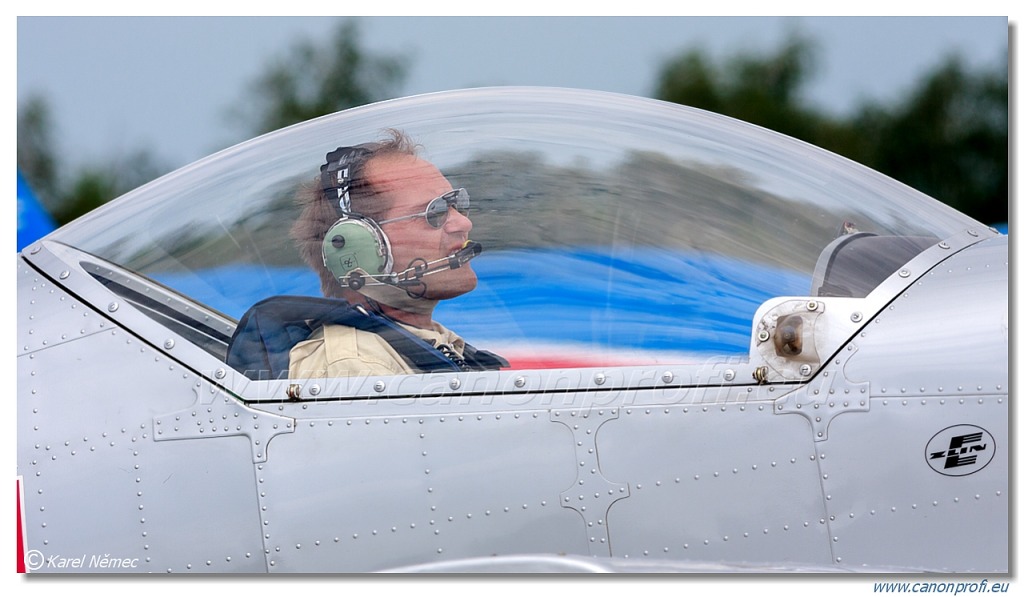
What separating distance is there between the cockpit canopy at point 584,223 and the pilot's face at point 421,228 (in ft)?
0.13

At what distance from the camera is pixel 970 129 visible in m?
13.0

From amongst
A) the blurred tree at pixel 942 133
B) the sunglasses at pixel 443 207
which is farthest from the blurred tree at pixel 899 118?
the sunglasses at pixel 443 207

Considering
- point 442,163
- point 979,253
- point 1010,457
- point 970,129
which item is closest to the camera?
point 1010,457

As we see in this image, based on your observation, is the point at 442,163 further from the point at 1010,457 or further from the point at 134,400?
the point at 1010,457

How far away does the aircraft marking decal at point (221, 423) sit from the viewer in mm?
2312

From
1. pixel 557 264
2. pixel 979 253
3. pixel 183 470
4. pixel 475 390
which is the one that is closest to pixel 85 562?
pixel 183 470

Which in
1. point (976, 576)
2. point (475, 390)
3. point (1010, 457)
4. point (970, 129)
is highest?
point (970, 129)

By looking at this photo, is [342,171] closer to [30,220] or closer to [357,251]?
[357,251]

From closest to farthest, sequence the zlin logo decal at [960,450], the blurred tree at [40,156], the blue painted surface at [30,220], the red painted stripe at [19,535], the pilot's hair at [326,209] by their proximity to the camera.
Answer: the zlin logo decal at [960,450]
the red painted stripe at [19,535]
the pilot's hair at [326,209]
the blue painted surface at [30,220]
the blurred tree at [40,156]

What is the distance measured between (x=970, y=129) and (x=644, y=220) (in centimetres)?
1222

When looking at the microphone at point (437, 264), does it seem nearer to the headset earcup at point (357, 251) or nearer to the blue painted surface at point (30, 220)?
the headset earcup at point (357, 251)

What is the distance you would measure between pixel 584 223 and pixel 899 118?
1263 centimetres

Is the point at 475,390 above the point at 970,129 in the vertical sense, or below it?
below

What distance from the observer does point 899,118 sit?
13.7 meters
